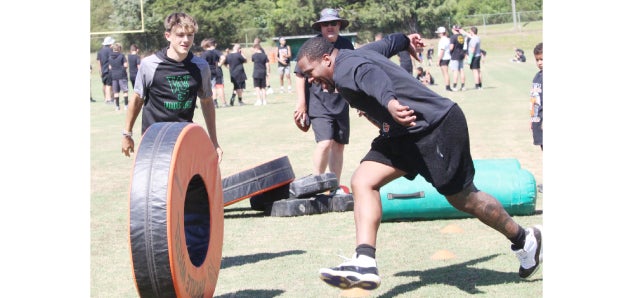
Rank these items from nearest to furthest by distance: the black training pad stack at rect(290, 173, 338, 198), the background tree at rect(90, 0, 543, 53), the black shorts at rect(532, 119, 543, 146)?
1. the black training pad stack at rect(290, 173, 338, 198)
2. the black shorts at rect(532, 119, 543, 146)
3. the background tree at rect(90, 0, 543, 53)

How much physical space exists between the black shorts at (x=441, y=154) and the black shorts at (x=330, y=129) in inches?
142

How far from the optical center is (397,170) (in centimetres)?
568

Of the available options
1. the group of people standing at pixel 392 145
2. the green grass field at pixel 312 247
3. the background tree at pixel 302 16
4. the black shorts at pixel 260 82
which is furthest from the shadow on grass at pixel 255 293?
the background tree at pixel 302 16

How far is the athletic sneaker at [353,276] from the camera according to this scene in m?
5.17

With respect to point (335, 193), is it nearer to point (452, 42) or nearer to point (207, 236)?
point (207, 236)

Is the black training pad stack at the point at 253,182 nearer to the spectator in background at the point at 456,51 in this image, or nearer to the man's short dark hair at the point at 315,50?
the man's short dark hair at the point at 315,50

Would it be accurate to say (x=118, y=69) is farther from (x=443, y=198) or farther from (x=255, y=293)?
(x=255, y=293)

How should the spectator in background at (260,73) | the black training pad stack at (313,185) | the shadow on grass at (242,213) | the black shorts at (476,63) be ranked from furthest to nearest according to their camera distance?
the black shorts at (476,63) → the spectator in background at (260,73) → the shadow on grass at (242,213) → the black training pad stack at (313,185)

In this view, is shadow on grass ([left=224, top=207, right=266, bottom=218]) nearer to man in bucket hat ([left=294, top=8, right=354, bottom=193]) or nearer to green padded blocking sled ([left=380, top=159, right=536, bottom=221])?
man in bucket hat ([left=294, top=8, right=354, bottom=193])

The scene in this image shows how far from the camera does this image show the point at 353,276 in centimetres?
518

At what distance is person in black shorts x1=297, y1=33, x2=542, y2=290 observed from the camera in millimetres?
5402

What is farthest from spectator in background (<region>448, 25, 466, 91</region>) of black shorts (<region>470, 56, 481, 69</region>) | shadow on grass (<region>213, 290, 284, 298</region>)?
shadow on grass (<region>213, 290, 284, 298</region>)

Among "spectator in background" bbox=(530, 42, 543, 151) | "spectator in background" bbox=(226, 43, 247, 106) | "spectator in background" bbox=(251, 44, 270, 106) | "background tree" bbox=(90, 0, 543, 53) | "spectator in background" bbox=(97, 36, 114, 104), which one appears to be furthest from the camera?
"background tree" bbox=(90, 0, 543, 53)

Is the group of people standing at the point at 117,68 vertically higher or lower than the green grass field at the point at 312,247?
higher
